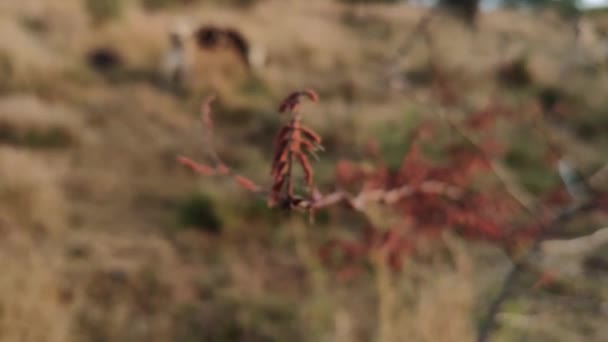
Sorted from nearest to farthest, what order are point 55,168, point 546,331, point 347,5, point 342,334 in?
1. point 342,334
2. point 546,331
3. point 55,168
4. point 347,5

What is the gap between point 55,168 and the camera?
13.8 ft

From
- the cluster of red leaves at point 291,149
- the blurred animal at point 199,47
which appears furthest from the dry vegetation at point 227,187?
the cluster of red leaves at point 291,149

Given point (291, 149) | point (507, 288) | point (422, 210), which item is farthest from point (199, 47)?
point (291, 149)

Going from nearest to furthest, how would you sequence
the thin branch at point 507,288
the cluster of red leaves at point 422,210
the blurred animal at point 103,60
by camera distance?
the thin branch at point 507,288 < the cluster of red leaves at point 422,210 < the blurred animal at point 103,60

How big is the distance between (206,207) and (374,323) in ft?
4.18

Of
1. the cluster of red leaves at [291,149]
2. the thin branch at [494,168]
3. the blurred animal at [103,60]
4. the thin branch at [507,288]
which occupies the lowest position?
the cluster of red leaves at [291,149]

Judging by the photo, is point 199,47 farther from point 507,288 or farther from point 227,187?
point 507,288

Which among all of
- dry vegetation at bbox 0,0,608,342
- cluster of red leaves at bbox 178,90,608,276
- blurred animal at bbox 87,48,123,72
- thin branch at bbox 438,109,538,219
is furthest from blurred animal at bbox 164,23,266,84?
thin branch at bbox 438,109,538,219

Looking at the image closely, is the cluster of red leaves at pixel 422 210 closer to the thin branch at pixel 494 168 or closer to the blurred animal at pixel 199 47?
the thin branch at pixel 494 168

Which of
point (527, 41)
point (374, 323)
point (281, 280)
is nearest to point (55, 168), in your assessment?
point (281, 280)

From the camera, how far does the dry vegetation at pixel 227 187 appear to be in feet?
8.65

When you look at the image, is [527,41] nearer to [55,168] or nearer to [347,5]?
[347,5]

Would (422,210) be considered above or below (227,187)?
below

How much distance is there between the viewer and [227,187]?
4.07m
